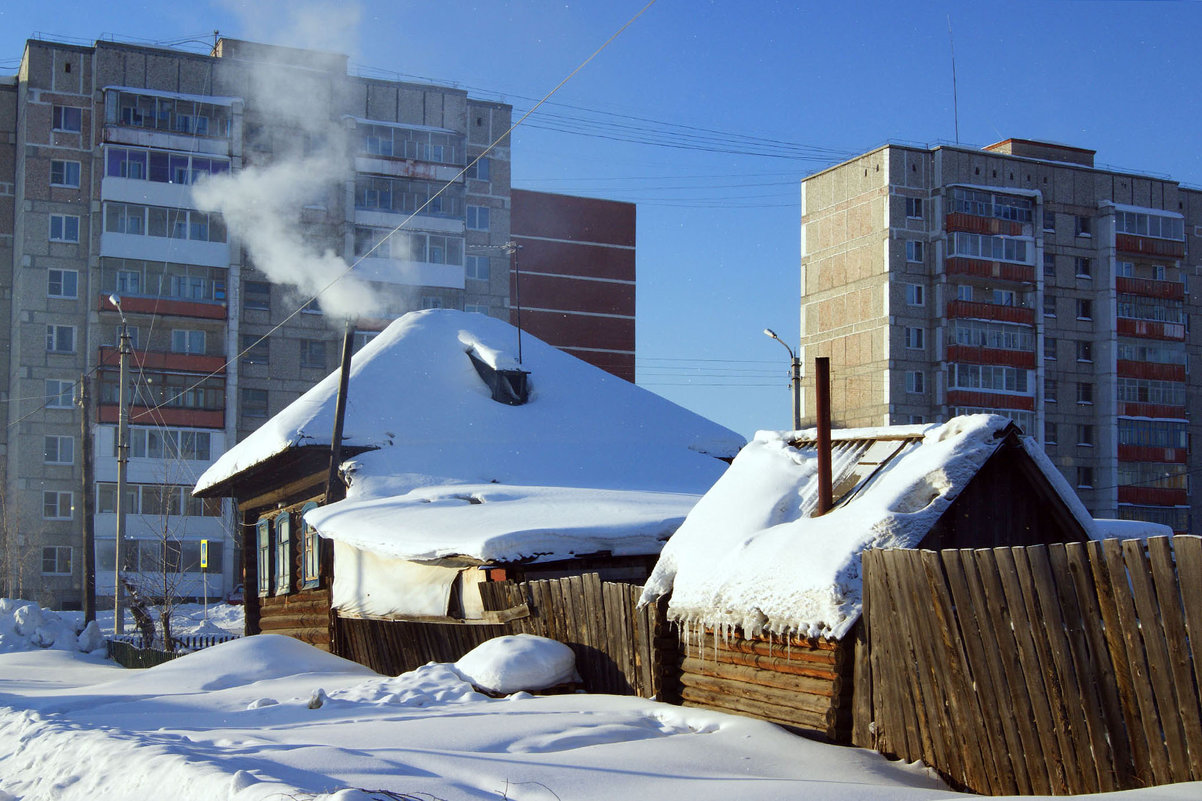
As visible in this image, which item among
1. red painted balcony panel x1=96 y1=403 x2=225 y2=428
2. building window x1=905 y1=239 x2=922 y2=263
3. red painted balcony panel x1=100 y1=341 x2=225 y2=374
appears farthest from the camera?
building window x1=905 y1=239 x2=922 y2=263

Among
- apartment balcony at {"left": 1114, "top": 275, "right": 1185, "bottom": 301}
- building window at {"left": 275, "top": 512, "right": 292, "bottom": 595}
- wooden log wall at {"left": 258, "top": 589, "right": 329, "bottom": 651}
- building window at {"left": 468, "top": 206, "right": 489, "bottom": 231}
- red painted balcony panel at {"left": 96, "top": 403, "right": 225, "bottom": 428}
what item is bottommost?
wooden log wall at {"left": 258, "top": 589, "right": 329, "bottom": 651}

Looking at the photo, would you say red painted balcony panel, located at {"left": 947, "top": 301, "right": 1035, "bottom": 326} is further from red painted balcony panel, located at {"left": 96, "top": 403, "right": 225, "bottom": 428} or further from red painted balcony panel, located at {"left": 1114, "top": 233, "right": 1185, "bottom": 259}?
red painted balcony panel, located at {"left": 96, "top": 403, "right": 225, "bottom": 428}

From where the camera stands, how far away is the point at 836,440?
10.2 meters

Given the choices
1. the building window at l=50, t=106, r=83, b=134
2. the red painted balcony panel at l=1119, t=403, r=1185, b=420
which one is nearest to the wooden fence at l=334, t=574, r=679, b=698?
the building window at l=50, t=106, r=83, b=134

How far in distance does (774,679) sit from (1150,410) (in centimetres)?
5759

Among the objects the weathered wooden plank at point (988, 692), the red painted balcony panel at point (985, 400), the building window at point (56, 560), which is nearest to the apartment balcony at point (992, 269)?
the red painted balcony panel at point (985, 400)

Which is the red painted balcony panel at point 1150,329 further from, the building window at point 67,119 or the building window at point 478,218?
the building window at point 67,119

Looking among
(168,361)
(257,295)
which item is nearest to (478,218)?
(257,295)

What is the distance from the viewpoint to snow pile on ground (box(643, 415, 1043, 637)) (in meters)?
7.98

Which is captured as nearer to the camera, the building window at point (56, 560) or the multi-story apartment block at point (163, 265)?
the multi-story apartment block at point (163, 265)

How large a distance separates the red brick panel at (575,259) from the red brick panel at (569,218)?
0.52 m

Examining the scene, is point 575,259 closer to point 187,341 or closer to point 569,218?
point 569,218

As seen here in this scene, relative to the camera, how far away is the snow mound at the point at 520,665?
1084 centimetres

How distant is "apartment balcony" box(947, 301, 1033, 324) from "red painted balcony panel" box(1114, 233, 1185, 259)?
7045 mm
